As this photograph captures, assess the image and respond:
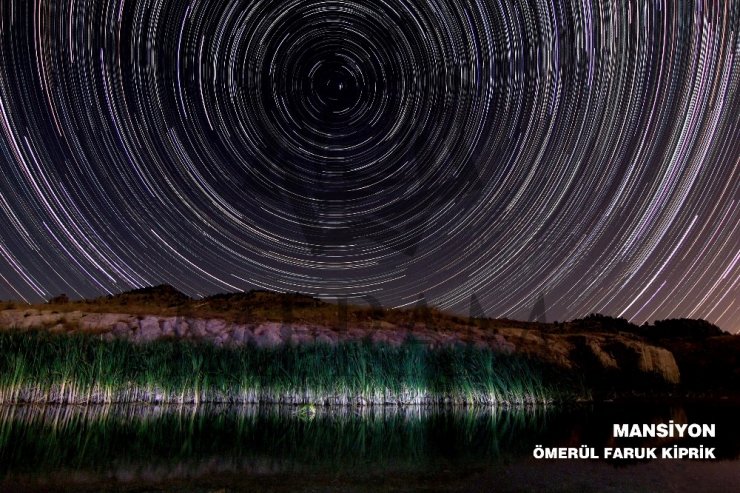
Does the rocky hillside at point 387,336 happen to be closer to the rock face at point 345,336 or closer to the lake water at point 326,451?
the rock face at point 345,336

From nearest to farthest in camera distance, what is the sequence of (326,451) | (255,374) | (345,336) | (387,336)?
(326,451), (255,374), (345,336), (387,336)

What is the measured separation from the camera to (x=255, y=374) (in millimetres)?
14477

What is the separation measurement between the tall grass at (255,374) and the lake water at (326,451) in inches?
24.5

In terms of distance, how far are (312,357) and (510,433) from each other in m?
5.64

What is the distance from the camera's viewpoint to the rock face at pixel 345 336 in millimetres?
15805

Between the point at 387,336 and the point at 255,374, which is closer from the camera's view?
the point at 255,374

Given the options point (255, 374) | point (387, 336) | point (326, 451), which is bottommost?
point (326, 451)

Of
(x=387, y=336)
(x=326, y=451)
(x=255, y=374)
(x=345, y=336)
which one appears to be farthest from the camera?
(x=387, y=336)

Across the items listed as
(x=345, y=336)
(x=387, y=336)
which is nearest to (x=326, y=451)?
(x=345, y=336)

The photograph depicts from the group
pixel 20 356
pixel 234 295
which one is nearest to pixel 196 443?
pixel 20 356

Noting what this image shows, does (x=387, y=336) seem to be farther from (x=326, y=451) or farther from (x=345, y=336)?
(x=326, y=451)

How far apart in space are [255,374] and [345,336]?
314cm

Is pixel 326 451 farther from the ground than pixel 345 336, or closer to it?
closer to it

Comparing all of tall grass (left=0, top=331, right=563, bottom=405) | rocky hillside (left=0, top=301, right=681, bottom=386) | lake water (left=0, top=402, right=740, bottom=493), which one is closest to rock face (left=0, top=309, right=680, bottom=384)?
rocky hillside (left=0, top=301, right=681, bottom=386)
